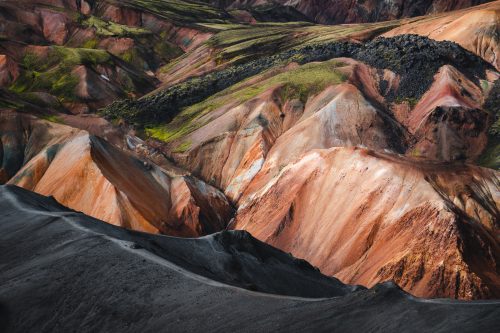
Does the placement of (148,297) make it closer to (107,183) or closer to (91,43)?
(107,183)

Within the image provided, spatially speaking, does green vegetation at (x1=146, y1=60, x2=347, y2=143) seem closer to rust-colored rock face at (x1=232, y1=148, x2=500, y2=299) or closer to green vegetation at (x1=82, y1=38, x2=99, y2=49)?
rust-colored rock face at (x1=232, y1=148, x2=500, y2=299)

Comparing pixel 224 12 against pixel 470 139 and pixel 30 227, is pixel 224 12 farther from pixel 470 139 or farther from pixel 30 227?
pixel 30 227

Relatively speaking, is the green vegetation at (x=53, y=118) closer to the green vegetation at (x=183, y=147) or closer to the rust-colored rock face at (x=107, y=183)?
the rust-colored rock face at (x=107, y=183)

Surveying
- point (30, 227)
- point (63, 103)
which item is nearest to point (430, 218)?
point (30, 227)

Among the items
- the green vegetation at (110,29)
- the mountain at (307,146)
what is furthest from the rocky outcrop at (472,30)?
the green vegetation at (110,29)

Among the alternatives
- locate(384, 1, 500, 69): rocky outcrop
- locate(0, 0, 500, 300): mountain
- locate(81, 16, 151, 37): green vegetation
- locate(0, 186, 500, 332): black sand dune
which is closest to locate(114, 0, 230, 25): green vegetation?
locate(81, 16, 151, 37): green vegetation
